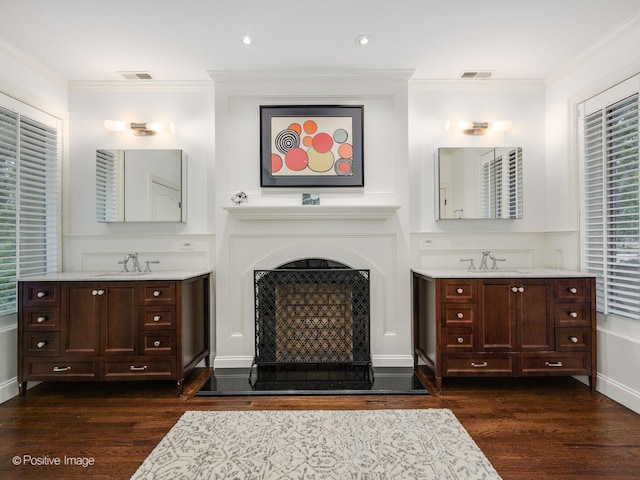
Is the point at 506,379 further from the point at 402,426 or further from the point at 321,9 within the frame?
the point at 321,9

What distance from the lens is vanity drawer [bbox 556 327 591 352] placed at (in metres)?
2.75

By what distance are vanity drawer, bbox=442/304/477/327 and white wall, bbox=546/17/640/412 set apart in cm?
101

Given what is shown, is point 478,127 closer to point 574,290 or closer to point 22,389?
point 574,290

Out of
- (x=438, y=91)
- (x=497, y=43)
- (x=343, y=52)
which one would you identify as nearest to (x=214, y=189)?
(x=343, y=52)

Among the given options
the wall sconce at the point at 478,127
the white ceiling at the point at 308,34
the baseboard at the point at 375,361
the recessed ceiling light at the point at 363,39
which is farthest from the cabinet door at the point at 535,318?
the recessed ceiling light at the point at 363,39

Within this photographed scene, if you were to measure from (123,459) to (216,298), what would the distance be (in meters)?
1.49

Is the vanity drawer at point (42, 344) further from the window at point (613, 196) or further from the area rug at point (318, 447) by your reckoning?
the window at point (613, 196)

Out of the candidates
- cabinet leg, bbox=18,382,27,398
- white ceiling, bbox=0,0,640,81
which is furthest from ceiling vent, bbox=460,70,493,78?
cabinet leg, bbox=18,382,27,398

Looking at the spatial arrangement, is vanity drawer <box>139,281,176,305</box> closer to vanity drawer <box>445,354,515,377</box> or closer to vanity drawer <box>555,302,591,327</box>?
vanity drawer <box>445,354,515,377</box>

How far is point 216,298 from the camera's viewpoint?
10.8 feet

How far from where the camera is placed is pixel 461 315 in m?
2.75

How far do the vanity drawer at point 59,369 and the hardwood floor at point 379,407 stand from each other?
0.17 meters

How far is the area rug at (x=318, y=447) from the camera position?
1824 mm

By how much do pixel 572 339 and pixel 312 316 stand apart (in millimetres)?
2019
